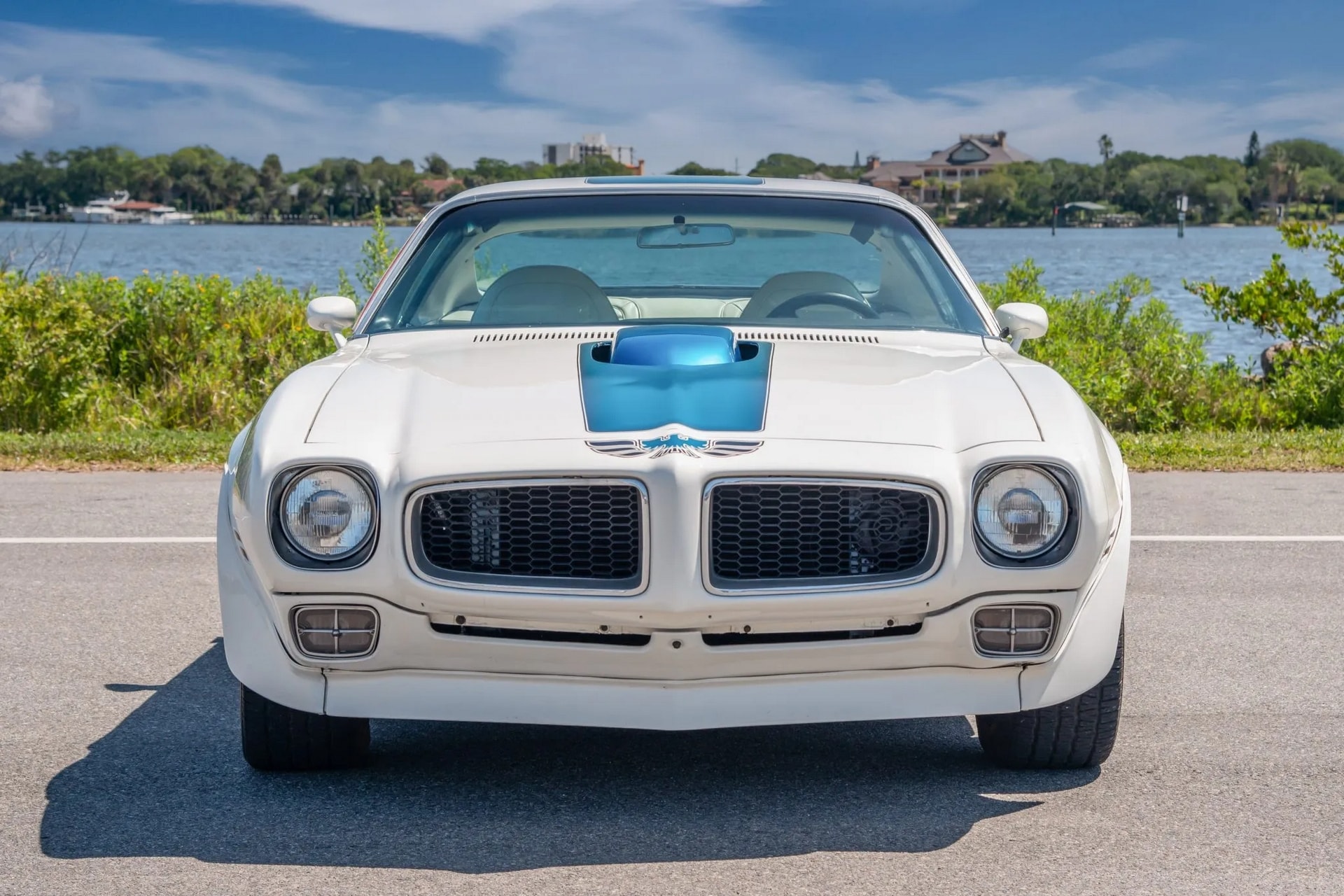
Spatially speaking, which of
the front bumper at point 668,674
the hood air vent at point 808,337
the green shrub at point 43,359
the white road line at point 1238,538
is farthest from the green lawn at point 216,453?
the front bumper at point 668,674

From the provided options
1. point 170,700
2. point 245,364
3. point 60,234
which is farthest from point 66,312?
point 170,700

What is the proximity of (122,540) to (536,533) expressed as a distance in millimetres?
4314

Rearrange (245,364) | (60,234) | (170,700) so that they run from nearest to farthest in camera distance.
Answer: (170,700)
(245,364)
(60,234)

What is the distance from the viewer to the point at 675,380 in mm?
3596

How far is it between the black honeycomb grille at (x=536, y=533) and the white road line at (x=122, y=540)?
12.9ft

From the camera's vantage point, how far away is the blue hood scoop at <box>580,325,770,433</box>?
339cm

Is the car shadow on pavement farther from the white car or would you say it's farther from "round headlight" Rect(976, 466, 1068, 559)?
"round headlight" Rect(976, 466, 1068, 559)

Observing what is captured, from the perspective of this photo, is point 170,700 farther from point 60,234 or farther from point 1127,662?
point 60,234

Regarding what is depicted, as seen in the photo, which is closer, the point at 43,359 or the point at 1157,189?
the point at 43,359

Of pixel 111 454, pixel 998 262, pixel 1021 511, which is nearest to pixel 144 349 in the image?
pixel 111 454

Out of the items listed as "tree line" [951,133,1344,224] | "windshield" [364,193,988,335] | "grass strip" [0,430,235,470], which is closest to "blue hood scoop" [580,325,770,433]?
"windshield" [364,193,988,335]

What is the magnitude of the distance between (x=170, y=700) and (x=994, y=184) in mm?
102385

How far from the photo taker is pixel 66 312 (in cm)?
1084

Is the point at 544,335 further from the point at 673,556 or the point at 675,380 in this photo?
the point at 673,556
